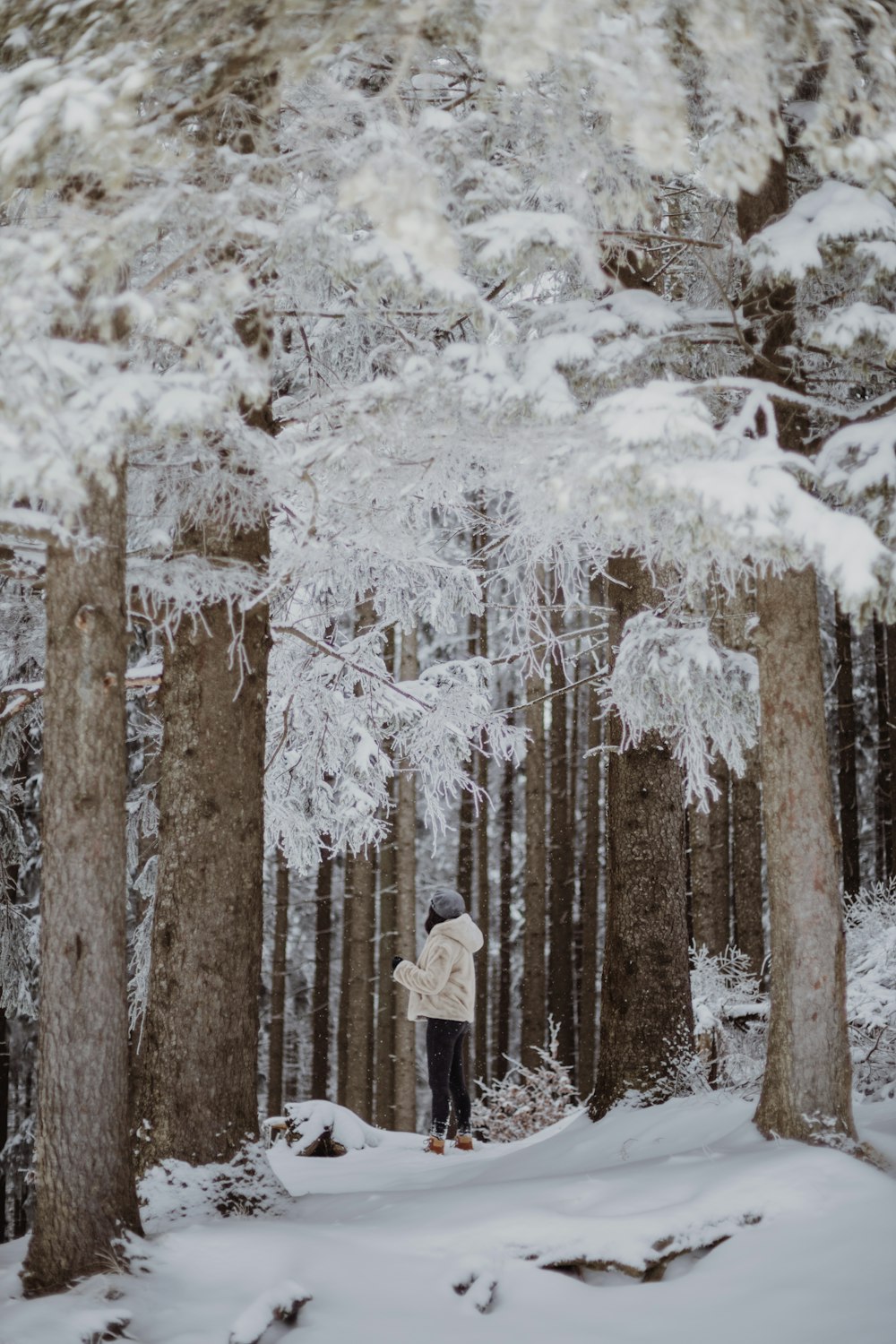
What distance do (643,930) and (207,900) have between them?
293 cm

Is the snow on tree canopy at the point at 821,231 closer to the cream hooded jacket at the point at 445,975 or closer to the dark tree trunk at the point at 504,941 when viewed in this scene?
the cream hooded jacket at the point at 445,975

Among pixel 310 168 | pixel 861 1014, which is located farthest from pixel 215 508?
pixel 861 1014

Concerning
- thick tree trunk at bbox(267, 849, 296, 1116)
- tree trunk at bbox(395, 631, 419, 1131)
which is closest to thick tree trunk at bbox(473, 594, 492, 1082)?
thick tree trunk at bbox(267, 849, 296, 1116)

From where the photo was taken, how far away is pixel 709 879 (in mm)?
13000

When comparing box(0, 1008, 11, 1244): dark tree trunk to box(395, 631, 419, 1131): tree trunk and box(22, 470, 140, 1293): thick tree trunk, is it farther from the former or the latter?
box(22, 470, 140, 1293): thick tree trunk

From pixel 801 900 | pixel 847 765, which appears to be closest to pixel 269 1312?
pixel 801 900

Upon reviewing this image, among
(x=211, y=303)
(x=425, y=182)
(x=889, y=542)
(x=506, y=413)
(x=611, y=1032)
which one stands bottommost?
(x=611, y=1032)

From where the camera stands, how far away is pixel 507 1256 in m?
4.39

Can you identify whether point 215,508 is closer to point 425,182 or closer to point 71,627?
point 71,627

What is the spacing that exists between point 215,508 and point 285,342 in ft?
8.43

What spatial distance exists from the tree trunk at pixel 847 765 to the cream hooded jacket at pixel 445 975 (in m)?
6.63

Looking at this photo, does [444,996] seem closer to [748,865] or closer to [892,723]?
[748,865]

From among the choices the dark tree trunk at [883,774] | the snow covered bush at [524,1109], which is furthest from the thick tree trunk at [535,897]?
the dark tree trunk at [883,774]

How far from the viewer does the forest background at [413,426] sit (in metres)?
4.18
